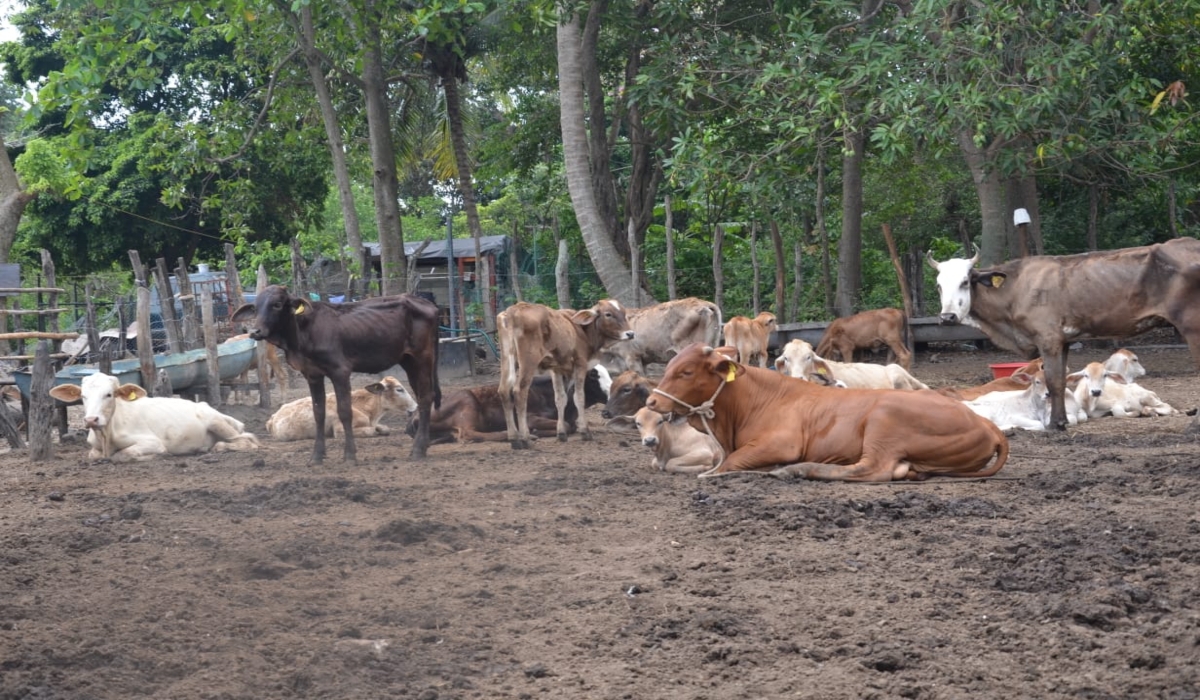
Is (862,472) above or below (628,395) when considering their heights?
below

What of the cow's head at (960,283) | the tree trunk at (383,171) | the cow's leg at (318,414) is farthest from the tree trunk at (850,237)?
the cow's leg at (318,414)

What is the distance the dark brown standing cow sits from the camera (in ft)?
35.5

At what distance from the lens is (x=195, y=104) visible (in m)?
30.2

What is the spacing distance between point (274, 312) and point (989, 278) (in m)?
6.43

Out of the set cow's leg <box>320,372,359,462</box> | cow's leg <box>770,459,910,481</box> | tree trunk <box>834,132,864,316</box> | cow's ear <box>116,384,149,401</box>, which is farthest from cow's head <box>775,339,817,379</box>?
tree trunk <box>834,132,864,316</box>

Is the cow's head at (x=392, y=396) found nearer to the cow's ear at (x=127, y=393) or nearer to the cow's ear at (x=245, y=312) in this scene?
the cow's ear at (x=245, y=312)


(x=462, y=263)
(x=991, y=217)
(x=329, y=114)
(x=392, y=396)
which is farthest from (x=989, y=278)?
(x=462, y=263)

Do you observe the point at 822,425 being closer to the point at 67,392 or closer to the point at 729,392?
the point at 729,392

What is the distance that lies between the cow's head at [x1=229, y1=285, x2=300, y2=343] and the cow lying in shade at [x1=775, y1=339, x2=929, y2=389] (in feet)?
16.1

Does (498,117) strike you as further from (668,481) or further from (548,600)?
(548,600)

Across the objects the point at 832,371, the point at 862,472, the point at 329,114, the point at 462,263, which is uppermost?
the point at 329,114

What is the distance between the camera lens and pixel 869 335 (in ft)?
59.2

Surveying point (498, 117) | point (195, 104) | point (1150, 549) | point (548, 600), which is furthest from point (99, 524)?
point (498, 117)

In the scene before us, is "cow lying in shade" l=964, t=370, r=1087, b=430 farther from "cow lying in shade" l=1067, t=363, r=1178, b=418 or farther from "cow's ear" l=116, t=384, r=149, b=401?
"cow's ear" l=116, t=384, r=149, b=401
